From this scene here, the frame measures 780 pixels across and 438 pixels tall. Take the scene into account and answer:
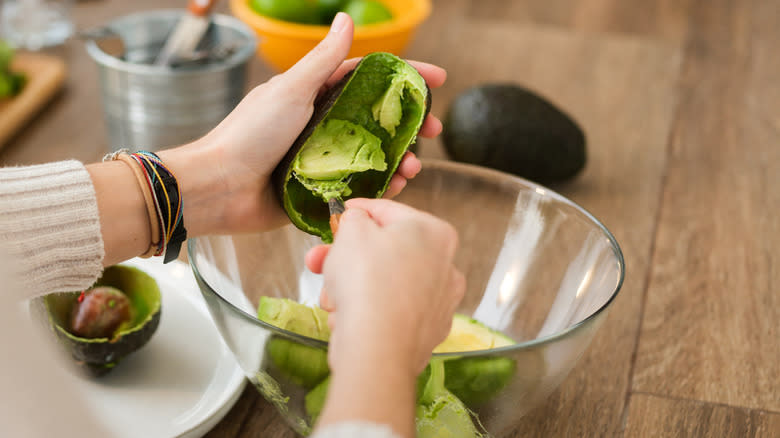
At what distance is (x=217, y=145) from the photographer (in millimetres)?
713

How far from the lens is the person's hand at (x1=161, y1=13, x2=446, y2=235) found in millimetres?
678

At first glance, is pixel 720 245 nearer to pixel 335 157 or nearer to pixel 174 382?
pixel 335 157

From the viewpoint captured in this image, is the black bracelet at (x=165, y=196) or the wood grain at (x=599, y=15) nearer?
the black bracelet at (x=165, y=196)

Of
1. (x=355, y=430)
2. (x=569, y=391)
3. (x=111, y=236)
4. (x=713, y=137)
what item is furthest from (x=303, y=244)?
(x=713, y=137)

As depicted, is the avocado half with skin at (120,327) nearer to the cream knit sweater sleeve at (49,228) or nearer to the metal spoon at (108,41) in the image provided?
the cream knit sweater sleeve at (49,228)

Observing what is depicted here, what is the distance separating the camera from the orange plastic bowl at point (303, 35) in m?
1.18

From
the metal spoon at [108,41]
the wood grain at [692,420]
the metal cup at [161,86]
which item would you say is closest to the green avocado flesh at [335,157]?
the wood grain at [692,420]

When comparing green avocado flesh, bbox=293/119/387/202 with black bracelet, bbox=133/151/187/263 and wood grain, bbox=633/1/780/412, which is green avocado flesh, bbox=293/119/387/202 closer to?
black bracelet, bbox=133/151/187/263

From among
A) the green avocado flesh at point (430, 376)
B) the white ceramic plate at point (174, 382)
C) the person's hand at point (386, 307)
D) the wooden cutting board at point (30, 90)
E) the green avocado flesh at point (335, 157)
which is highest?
the person's hand at point (386, 307)

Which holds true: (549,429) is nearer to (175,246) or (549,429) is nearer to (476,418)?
(476,418)

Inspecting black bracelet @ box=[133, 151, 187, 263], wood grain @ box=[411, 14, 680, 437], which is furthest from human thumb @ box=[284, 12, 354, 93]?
wood grain @ box=[411, 14, 680, 437]

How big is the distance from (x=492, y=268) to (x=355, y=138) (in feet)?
0.71

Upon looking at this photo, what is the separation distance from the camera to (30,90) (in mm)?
1248

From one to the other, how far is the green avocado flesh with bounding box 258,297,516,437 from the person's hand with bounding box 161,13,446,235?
0.15 meters
